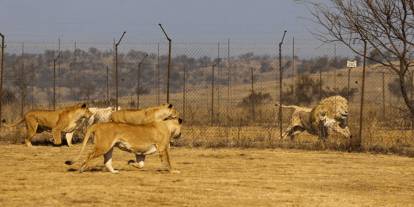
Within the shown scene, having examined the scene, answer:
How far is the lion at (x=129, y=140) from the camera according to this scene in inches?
657

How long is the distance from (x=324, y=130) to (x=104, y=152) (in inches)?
418

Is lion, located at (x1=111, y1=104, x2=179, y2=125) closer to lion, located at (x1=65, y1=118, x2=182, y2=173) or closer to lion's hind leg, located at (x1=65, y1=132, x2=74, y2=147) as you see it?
lion's hind leg, located at (x1=65, y1=132, x2=74, y2=147)

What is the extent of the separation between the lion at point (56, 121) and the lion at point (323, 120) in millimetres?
6177

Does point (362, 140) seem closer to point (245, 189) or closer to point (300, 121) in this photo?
point (300, 121)

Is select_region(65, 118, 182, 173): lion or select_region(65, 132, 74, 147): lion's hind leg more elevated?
select_region(65, 118, 182, 173): lion

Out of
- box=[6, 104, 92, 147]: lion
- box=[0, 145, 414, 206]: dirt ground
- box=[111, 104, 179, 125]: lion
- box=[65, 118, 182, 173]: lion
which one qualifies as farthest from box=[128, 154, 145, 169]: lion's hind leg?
box=[6, 104, 92, 147]: lion

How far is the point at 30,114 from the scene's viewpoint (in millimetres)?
24781

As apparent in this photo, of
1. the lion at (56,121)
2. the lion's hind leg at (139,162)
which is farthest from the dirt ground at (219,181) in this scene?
the lion at (56,121)

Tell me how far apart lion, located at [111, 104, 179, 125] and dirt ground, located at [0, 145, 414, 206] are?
1358mm

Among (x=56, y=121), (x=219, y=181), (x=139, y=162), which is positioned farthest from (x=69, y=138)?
→ (x=219, y=181)

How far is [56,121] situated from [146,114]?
9.81ft

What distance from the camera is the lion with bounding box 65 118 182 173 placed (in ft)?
54.7

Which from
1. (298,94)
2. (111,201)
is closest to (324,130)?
(111,201)

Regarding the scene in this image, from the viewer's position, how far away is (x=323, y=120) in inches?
1016
